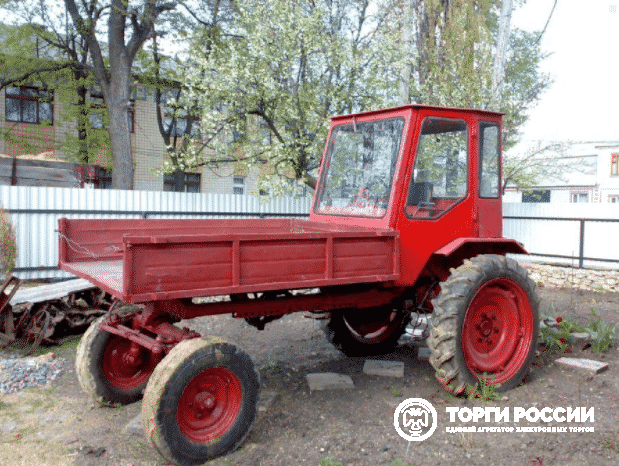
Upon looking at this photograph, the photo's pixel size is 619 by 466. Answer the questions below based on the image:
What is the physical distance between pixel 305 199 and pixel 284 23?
4.36 metres

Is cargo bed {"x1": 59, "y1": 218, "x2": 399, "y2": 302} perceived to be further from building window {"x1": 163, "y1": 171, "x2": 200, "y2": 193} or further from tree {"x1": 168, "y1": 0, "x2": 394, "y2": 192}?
building window {"x1": 163, "y1": 171, "x2": 200, "y2": 193}

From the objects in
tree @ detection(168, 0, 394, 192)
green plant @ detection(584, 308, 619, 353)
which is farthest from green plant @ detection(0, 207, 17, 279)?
green plant @ detection(584, 308, 619, 353)

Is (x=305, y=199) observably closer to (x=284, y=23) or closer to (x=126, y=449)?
(x=284, y=23)

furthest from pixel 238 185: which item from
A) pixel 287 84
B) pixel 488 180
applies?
pixel 488 180

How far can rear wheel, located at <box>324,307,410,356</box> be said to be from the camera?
598 cm

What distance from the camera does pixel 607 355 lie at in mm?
5949

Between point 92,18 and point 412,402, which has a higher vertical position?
point 92,18

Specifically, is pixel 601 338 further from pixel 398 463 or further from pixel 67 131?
pixel 67 131

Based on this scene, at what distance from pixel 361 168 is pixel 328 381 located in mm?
2008

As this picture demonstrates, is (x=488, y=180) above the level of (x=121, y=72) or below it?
below

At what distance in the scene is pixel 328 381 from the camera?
509 centimetres

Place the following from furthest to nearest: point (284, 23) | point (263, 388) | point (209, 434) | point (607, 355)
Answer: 1. point (284, 23)
2. point (607, 355)
3. point (263, 388)
4. point (209, 434)

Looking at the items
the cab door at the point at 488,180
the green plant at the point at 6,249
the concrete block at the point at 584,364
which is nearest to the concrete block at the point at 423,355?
the concrete block at the point at 584,364

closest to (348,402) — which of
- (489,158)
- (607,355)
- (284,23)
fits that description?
(489,158)
